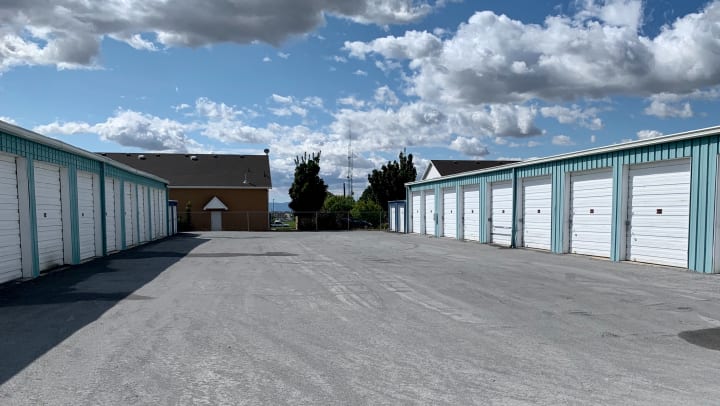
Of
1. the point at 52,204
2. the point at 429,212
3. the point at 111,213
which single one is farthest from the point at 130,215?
the point at 429,212

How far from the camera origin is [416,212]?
36.0 metres

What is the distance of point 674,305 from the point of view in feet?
27.6

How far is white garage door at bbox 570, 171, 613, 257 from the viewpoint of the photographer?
632 inches

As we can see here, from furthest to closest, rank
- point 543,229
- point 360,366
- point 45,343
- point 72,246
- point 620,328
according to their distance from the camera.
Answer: point 543,229 → point 72,246 → point 620,328 → point 45,343 → point 360,366

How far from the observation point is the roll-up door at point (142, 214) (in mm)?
25314

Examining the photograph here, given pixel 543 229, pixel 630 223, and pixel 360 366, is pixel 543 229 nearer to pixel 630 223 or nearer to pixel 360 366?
pixel 630 223

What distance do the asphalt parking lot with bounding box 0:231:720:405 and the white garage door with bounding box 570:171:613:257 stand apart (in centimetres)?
441

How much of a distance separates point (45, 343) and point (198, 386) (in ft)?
9.54

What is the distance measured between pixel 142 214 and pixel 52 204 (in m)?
12.5

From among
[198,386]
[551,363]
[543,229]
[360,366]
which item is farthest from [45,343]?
[543,229]

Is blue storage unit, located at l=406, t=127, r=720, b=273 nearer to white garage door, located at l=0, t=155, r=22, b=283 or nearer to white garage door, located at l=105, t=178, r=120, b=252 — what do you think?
white garage door, located at l=0, t=155, r=22, b=283

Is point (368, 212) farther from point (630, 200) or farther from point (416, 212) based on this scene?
point (630, 200)

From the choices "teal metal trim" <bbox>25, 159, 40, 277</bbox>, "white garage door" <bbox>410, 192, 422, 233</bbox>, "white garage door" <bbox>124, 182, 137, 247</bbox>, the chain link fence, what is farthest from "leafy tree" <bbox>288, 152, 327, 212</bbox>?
"teal metal trim" <bbox>25, 159, 40, 277</bbox>

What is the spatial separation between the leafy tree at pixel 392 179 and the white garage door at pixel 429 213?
22.0 meters
